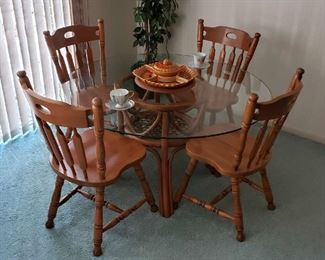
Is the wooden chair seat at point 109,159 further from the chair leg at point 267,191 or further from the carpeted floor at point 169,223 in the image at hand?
the chair leg at point 267,191

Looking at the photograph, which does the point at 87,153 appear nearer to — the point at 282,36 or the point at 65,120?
the point at 65,120

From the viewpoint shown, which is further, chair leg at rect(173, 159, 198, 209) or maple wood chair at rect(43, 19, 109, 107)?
maple wood chair at rect(43, 19, 109, 107)

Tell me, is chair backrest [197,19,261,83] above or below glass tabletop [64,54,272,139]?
above

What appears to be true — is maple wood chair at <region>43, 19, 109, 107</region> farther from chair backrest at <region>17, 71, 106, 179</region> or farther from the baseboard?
the baseboard

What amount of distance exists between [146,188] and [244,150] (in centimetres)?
57

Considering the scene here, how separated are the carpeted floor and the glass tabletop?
1.81ft

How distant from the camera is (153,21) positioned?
10.4ft

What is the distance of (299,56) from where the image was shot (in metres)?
2.77

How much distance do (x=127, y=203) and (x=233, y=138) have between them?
738 millimetres

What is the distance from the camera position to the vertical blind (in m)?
2.55

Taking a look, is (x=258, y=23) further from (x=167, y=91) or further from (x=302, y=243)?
(x=302, y=243)

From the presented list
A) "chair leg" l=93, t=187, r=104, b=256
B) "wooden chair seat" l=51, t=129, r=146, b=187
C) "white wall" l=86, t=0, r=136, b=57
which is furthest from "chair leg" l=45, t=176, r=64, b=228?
"white wall" l=86, t=0, r=136, b=57

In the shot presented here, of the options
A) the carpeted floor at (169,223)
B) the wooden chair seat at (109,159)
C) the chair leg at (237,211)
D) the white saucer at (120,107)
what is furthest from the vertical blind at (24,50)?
the chair leg at (237,211)

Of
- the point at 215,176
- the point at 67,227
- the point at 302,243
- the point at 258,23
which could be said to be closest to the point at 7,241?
the point at 67,227
